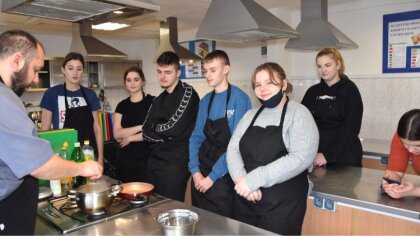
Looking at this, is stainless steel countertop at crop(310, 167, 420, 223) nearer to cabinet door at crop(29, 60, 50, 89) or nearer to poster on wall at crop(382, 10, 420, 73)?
poster on wall at crop(382, 10, 420, 73)

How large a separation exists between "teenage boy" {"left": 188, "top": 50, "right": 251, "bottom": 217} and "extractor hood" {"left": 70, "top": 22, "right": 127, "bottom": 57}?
5.06 feet

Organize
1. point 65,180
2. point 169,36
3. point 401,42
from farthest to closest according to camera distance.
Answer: point 169,36, point 401,42, point 65,180

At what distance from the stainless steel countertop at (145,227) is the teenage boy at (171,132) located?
0.70m

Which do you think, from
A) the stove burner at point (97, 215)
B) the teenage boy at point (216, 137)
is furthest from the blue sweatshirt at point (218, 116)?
the stove burner at point (97, 215)

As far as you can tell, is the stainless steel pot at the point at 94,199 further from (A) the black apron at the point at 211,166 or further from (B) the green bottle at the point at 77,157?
(A) the black apron at the point at 211,166

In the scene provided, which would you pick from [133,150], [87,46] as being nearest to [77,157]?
[133,150]

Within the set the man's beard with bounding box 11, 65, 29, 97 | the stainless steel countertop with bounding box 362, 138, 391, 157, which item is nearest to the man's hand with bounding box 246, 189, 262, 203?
the man's beard with bounding box 11, 65, 29, 97

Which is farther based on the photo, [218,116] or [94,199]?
[218,116]

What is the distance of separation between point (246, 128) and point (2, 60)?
96 centimetres

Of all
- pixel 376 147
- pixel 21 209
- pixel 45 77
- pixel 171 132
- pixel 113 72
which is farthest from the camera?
pixel 113 72

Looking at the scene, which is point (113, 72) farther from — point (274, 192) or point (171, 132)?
point (274, 192)

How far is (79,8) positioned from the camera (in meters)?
1.26

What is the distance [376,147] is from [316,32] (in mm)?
1147

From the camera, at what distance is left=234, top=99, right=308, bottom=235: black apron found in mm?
1405
